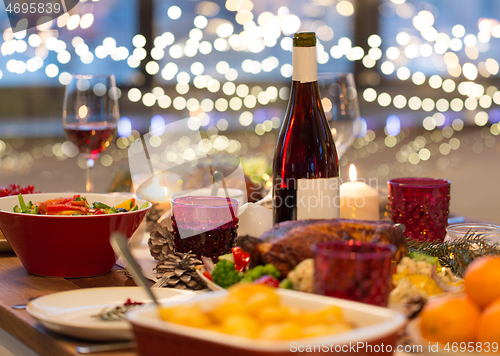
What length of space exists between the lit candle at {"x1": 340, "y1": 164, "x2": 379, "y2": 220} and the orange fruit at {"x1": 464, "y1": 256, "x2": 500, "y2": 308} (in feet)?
1.76

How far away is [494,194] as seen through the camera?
3.91m

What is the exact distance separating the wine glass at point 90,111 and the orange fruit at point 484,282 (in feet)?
2.81

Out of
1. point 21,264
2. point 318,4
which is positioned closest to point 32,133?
point 318,4

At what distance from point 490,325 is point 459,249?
395mm

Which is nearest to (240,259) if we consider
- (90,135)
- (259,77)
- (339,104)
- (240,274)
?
(240,274)

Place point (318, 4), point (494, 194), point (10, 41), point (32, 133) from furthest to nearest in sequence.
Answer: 1. point (318, 4)
2. point (494, 194)
3. point (32, 133)
4. point (10, 41)

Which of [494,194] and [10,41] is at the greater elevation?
[10,41]

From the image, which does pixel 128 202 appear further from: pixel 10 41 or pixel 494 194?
pixel 494 194

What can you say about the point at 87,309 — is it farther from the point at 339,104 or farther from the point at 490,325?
the point at 339,104

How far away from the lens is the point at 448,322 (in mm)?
487

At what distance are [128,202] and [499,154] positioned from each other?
4457 millimetres

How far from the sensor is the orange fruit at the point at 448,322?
0.49m

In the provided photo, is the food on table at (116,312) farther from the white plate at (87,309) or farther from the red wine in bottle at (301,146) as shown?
the red wine in bottle at (301,146)

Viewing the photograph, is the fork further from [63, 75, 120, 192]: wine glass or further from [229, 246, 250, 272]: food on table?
[63, 75, 120, 192]: wine glass
